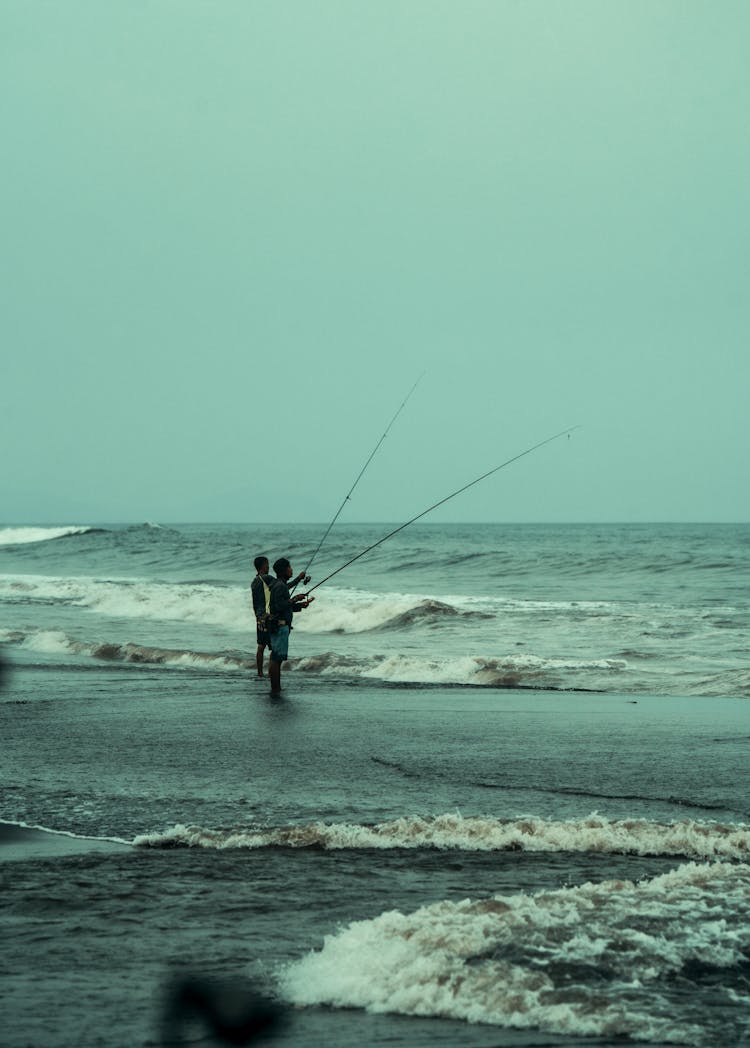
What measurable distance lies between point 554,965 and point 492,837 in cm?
189

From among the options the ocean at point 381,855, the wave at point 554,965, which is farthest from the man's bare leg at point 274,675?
the wave at point 554,965

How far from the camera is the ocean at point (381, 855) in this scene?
3.58 meters

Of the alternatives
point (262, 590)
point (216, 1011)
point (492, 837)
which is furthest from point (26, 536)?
point (216, 1011)

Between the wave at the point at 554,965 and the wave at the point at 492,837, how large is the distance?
100 centimetres

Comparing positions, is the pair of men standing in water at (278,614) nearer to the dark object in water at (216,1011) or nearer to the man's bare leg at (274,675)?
the man's bare leg at (274,675)

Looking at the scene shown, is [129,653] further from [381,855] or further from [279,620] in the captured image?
[381,855]

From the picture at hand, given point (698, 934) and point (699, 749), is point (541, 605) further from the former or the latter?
point (698, 934)

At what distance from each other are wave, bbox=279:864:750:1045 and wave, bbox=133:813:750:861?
3.29 ft

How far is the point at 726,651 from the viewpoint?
16.7m

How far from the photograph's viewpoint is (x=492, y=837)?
18.8 ft

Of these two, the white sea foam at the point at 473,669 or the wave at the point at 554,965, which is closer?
the wave at the point at 554,965

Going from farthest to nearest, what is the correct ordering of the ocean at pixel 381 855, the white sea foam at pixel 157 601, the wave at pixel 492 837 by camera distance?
the white sea foam at pixel 157 601 → the wave at pixel 492 837 → the ocean at pixel 381 855

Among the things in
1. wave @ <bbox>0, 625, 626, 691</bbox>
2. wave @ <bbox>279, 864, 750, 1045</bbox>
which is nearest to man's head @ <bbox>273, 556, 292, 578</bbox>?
wave @ <bbox>0, 625, 626, 691</bbox>

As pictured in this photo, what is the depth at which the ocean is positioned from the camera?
3.58 metres
